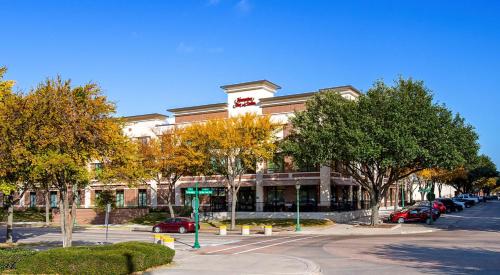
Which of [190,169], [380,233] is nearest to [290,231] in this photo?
[380,233]

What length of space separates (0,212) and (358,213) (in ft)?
152

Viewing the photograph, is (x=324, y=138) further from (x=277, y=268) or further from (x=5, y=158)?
(x=5, y=158)

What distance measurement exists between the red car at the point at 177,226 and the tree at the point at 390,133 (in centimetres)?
1086

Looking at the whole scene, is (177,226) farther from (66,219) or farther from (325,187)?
(66,219)

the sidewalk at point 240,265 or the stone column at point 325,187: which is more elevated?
the stone column at point 325,187

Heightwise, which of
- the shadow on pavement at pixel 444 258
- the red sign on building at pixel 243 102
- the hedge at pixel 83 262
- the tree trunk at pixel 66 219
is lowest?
the shadow on pavement at pixel 444 258

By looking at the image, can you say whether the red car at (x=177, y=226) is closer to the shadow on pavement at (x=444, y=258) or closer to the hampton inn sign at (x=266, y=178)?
the hampton inn sign at (x=266, y=178)

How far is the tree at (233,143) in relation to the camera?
46.8 meters

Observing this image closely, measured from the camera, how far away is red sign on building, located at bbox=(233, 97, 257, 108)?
192 feet

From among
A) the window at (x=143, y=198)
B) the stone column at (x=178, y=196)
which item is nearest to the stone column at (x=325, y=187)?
the stone column at (x=178, y=196)

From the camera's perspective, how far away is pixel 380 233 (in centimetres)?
3903

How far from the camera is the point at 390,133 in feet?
132

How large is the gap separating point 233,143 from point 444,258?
86.9ft

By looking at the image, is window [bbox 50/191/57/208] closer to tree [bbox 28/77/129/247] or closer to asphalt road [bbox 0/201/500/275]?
asphalt road [bbox 0/201/500/275]
